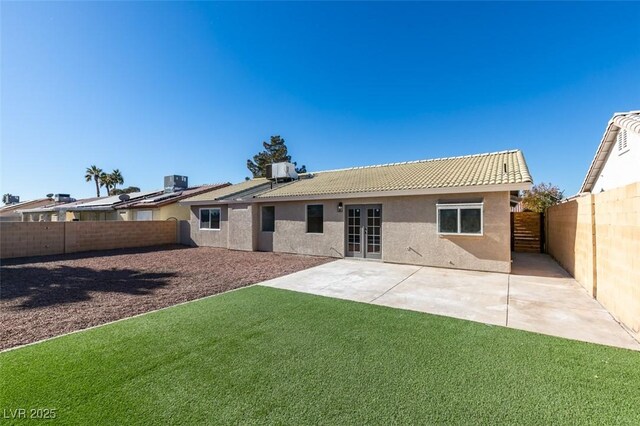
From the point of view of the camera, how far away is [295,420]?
8.09ft

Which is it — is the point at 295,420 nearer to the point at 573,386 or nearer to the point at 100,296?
the point at 573,386

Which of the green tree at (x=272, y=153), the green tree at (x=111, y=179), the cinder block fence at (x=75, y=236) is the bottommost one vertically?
the cinder block fence at (x=75, y=236)

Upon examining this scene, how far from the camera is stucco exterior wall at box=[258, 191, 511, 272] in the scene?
9.32 metres

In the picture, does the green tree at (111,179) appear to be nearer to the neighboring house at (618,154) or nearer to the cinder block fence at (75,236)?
the cinder block fence at (75,236)

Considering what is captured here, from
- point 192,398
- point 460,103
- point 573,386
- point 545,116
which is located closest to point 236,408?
point 192,398

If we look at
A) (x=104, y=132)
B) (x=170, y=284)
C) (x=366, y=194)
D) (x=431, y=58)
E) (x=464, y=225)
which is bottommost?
(x=170, y=284)

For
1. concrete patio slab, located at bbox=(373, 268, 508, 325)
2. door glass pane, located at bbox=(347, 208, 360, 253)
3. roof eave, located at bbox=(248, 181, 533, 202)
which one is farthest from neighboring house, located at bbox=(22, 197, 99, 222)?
concrete patio slab, located at bbox=(373, 268, 508, 325)

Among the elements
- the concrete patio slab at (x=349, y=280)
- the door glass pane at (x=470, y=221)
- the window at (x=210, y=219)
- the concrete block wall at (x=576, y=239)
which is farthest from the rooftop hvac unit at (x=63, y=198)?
the concrete block wall at (x=576, y=239)

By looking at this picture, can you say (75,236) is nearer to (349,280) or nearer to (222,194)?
(222,194)

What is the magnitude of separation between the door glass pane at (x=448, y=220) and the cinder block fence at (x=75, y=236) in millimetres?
18202

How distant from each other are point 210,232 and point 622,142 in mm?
21697

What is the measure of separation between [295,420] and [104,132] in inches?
720

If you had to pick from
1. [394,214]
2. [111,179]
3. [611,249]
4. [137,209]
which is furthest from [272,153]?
Answer: [611,249]

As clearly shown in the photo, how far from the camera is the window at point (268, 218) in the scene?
50.1ft
